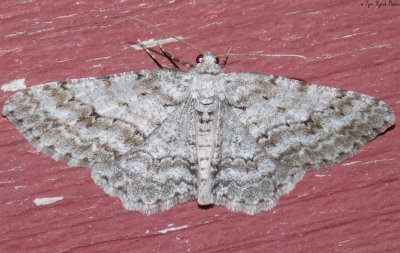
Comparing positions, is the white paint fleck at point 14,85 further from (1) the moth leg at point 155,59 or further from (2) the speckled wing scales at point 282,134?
(2) the speckled wing scales at point 282,134

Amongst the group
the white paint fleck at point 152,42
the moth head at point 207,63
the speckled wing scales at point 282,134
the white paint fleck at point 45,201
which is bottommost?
the white paint fleck at point 45,201

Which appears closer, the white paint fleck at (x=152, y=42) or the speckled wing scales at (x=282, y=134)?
the speckled wing scales at (x=282, y=134)

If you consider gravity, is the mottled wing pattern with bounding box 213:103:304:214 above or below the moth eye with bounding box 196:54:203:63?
below

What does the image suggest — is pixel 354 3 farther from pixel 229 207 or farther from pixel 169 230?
pixel 169 230

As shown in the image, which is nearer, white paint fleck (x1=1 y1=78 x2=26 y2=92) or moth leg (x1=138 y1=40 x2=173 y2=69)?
white paint fleck (x1=1 y1=78 x2=26 y2=92)

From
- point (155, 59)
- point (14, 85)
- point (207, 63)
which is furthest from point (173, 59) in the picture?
point (14, 85)

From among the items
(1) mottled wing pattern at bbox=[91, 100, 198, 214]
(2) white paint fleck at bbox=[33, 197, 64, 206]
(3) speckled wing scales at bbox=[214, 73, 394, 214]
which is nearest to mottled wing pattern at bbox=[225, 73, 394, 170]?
(3) speckled wing scales at bbox=[214, 73, 394, 214]

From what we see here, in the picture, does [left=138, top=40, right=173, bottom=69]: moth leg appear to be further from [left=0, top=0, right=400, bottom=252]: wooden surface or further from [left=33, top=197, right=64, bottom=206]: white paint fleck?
[left=33, top=197, right=64, bottom=206]: white paint fleck

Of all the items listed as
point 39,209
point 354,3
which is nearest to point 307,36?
point 354,3

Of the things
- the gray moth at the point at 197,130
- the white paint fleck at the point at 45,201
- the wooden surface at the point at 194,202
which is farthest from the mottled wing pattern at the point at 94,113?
the white paint fleck at the point at 45,201
